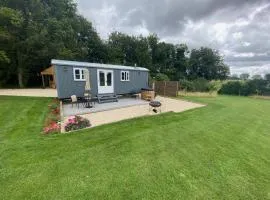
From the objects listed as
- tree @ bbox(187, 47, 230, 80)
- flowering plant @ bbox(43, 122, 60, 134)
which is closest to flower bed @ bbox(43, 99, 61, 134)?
flowering plant @ bbox(43, 122, 60, 134)

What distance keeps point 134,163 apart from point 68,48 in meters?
20.2

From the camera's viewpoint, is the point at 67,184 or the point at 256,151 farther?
the point at 256,151

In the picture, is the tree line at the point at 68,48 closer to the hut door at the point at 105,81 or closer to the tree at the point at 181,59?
the tree at the point at 181,59

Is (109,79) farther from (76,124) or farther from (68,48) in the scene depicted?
(68,48)

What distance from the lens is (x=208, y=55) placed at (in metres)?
33.9

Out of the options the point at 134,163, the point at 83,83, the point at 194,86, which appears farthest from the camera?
the point at 194,86

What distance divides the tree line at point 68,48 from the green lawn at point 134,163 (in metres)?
9.76


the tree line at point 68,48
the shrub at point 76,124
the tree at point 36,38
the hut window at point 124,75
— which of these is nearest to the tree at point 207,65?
the tree line at point 68,48

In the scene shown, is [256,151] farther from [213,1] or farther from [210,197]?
[213,1]

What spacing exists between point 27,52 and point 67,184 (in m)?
19.0

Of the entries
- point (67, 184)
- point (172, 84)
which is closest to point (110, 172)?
point (67, 184)

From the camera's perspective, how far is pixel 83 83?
9578 millimetres

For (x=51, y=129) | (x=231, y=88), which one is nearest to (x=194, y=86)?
(x=231, y=88)

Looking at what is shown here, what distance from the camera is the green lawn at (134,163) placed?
2.36 m
